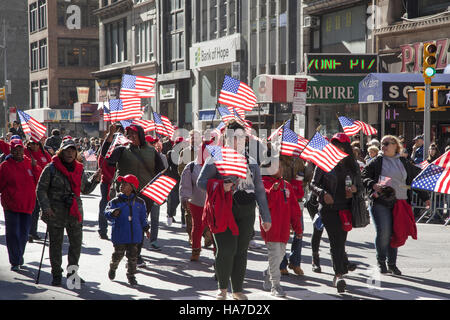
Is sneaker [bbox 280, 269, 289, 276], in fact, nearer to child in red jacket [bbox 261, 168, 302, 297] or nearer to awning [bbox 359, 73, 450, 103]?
child in red jacket [bbox 261, 168, 302, 297]

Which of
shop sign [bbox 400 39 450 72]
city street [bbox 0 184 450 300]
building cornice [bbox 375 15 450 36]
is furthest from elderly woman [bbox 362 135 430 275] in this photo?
building cornice [bbox 375 15 450 36]

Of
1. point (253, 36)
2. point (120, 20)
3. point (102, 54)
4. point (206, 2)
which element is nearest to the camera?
point (253, 36)

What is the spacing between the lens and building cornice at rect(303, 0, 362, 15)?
26.9m

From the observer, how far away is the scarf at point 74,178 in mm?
8750

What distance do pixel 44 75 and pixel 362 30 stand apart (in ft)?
160

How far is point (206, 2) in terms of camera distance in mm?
39750

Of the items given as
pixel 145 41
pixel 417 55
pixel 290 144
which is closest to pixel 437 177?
pixel 290 144

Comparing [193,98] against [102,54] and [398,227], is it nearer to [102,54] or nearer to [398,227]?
[102,54]

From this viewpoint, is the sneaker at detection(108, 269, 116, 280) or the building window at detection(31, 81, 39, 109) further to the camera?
the building window at detection(31, 81, 39, 109)

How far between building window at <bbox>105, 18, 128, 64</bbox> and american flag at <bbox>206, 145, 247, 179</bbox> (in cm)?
4638

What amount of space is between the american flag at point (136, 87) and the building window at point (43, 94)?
54905 mm

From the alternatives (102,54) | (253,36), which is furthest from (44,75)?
(253,36)

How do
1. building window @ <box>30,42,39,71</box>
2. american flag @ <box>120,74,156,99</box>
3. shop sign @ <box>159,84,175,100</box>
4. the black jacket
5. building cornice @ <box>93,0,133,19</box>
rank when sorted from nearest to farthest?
1. the black jacket
2. american flag @ <box>120,74,156,99</box>
3. shop sign @ <box>159,84,175,100</box>
4. building cornice @ <box>93,0,133,19</box>
5. building window @ <box>30,42,39,71</box>

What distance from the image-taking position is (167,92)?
44656 mm
